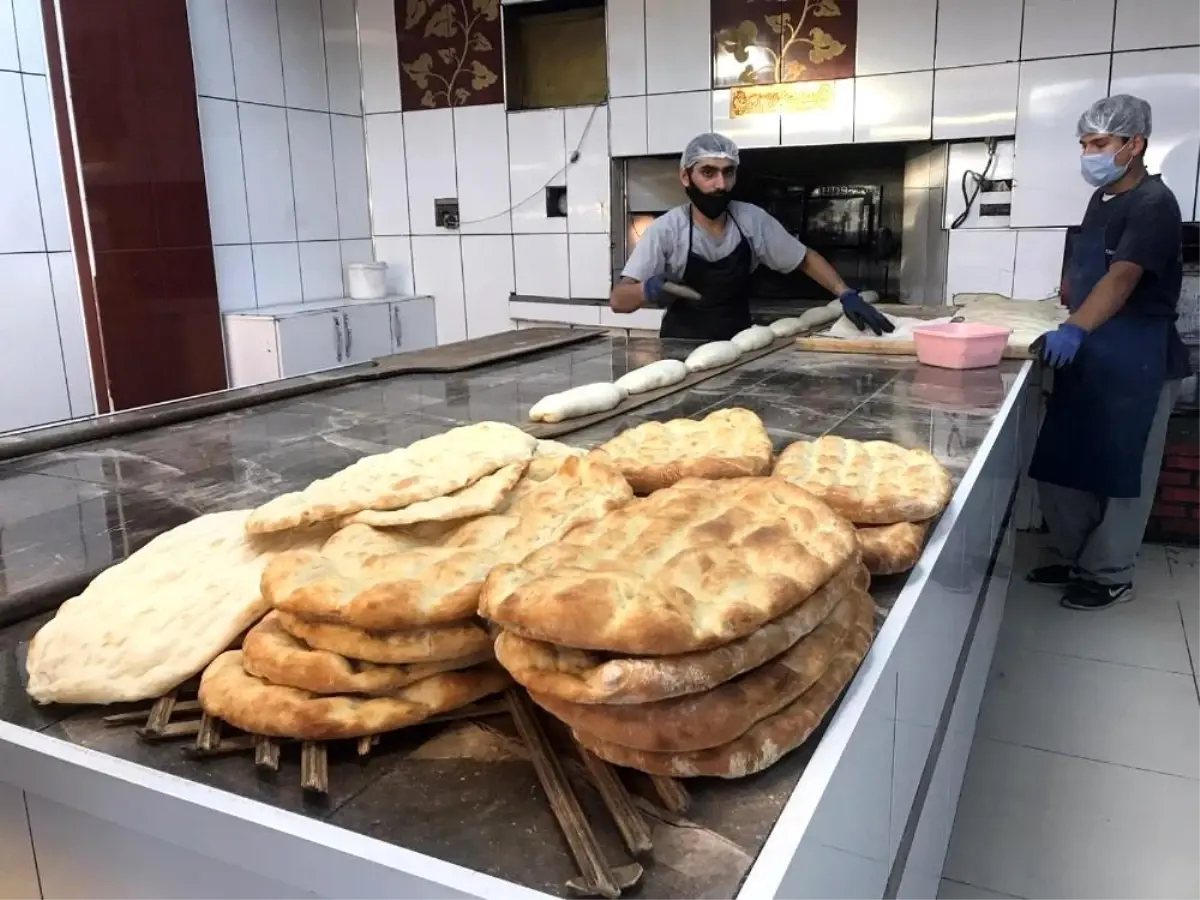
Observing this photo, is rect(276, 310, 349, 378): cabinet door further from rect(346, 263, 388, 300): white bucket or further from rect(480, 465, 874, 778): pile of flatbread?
rect(480, 465, 874, 778): pile of flatbread

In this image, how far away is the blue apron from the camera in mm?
3168

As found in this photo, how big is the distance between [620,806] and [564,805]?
0.16ft

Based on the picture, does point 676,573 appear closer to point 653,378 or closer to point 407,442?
point 407,442

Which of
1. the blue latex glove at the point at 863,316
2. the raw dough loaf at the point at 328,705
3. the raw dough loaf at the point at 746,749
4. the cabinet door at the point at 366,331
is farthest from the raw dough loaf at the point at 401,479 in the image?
the cabinet door at the point at 366,331

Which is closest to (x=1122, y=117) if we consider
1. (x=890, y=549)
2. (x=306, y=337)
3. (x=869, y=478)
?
(x=869, y=478)

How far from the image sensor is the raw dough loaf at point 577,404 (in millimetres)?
2152

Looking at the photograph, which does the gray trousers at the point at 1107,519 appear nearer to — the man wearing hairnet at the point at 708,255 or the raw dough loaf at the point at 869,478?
the man wearing hairnet at the point at 708,255

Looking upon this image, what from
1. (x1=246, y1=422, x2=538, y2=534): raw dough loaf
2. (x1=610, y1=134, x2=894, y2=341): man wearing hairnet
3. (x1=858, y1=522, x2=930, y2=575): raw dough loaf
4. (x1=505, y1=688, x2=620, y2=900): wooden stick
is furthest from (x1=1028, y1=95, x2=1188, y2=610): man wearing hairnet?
(x1=505, y1=688, x2=620, y2=900): wooden stick

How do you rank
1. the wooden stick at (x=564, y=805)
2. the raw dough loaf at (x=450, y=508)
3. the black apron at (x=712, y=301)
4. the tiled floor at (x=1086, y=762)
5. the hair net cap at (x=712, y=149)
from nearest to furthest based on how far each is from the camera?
the wooden stick at (x=564, y=805), the raw dough loaf at (x=450, y=508), the tiled floor at (x=1086, y=762), the hair net cap at (x=712, y=149), the black apron at (x=712, y=301)

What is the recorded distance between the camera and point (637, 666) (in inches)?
31.3

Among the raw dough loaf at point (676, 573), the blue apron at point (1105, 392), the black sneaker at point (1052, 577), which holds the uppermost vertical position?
the raw dough loaf at point (676, 573)

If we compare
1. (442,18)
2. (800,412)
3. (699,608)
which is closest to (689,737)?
(699,608)

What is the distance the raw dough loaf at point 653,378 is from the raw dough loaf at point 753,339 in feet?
1.55

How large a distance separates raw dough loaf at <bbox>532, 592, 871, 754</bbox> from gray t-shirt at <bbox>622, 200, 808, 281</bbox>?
2923 millimetres
